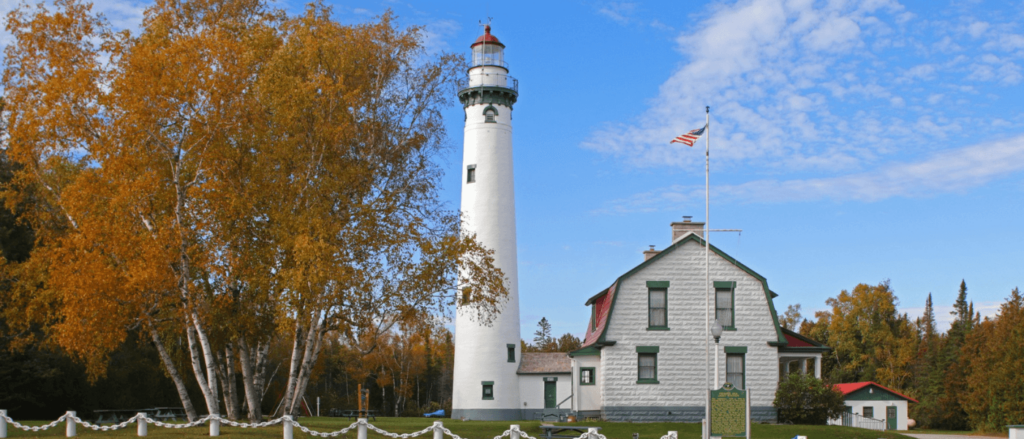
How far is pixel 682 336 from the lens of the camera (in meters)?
31.0

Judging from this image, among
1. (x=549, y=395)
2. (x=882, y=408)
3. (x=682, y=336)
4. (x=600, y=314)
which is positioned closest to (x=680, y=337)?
(x=682, y=336)

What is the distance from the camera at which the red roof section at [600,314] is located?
104ft

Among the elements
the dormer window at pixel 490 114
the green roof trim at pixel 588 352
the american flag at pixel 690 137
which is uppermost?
Result: the dormer window at pixel 490 114

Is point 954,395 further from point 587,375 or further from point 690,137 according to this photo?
point 690,137

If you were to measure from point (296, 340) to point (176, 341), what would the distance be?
794cm

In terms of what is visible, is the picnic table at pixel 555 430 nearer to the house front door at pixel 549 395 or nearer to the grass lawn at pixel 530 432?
the grass lawn at pixel 530 432

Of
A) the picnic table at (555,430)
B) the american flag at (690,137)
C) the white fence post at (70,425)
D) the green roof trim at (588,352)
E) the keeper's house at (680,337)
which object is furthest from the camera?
the green roof trim at (588,352)

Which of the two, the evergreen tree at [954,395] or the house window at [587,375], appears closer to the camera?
the house window at [587,375]

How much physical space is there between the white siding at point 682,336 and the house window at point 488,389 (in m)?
9.42

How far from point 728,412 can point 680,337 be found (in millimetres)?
13322

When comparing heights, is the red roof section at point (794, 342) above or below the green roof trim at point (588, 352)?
above

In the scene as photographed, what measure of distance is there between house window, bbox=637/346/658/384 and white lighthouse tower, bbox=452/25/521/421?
9.40 meters

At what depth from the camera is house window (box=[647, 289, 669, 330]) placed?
31141mm

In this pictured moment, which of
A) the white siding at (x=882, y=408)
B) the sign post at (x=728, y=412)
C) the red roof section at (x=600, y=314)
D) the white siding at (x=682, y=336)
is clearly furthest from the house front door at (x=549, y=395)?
the sign post at (x=728, y=412)
